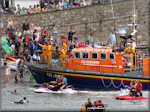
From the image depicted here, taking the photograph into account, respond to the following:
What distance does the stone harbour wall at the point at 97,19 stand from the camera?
46.9m

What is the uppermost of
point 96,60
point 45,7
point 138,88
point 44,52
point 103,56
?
point 45,7

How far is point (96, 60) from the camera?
35656 millimetres

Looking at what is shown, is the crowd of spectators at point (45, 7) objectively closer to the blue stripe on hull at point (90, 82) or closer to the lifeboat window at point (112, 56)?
the blue stripe on hull at point (90, 82)

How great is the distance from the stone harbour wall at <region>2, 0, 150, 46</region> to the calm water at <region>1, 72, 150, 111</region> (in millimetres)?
12407

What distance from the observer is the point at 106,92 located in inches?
1367

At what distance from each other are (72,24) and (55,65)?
11079 millimetres

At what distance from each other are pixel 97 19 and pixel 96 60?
1279 cm

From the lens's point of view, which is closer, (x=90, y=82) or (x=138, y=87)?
(x=138, y=87)

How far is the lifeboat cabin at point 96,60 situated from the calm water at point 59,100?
1.76 m

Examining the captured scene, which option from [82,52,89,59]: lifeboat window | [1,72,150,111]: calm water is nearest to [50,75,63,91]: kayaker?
[1,72,150,111]: calm water

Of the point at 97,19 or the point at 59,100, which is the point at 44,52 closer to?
the point at 59,100

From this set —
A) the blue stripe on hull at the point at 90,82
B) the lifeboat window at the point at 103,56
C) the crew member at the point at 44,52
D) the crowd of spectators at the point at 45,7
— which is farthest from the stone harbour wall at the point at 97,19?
the lifeboat window at the point at 103,56

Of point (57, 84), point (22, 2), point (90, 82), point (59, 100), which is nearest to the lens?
point (59, 100)

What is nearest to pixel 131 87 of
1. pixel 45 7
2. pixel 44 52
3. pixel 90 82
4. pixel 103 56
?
pixel 103 56
